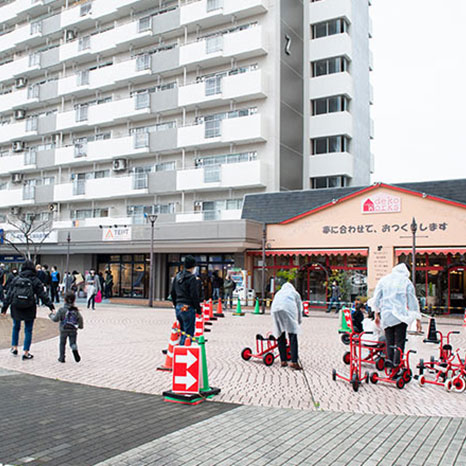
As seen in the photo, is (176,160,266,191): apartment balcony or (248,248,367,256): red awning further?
(176,160,266,191): apartment balcony

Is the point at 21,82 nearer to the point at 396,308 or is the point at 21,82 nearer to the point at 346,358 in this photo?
the point at 346,358

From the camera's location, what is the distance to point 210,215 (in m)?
32.2

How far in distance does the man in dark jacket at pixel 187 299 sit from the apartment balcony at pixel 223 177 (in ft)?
73.6

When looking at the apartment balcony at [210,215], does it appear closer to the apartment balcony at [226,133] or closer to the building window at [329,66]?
the apartment balcony at [226,133]

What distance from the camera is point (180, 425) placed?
5.69 m

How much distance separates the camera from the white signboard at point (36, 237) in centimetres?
3394

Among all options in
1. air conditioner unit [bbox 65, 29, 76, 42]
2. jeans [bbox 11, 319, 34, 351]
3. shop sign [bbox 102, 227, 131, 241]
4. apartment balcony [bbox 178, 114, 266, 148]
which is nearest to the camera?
jeans [bbox 11, 319, 34, 351]

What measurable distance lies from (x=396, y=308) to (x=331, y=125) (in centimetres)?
2790

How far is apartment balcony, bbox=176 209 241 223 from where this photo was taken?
3147cm

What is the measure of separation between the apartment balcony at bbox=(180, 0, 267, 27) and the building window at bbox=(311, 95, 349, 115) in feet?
23.2

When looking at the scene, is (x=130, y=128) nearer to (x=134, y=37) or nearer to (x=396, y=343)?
(x=134, y=37)

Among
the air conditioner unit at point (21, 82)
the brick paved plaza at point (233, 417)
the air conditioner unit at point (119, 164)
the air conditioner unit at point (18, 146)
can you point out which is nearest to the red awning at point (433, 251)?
the brick paved plaza at point (233, 417)

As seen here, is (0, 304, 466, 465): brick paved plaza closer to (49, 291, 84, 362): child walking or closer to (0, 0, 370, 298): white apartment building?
(49, 291, 84, 362): child walking

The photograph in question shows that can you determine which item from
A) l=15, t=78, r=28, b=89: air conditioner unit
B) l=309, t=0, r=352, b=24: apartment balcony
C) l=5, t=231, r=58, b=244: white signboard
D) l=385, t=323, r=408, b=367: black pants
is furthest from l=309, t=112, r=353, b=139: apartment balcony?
l=385, t=323, r=408, b=367: black pants
